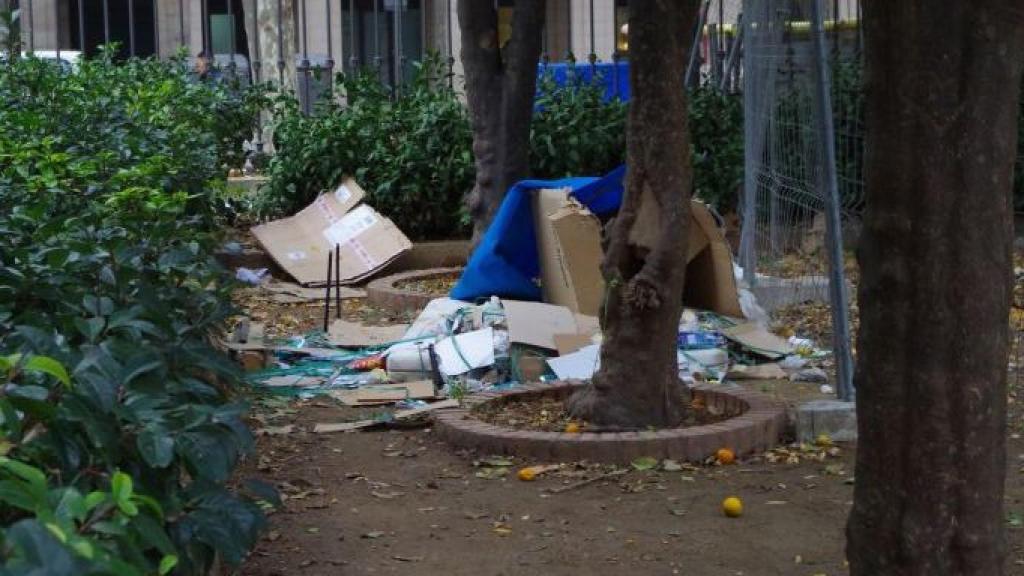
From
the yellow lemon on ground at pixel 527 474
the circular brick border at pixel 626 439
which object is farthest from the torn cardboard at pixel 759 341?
the yellow lemon on ground at pixel 527 474

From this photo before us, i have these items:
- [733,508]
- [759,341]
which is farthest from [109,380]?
[759,341]

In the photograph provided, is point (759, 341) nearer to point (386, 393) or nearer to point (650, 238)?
point (386, 393)

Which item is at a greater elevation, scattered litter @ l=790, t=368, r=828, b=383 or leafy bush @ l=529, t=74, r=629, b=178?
leafy bush @ l=529, t=74, r=629, b=178

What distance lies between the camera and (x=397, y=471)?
6254 millimetres

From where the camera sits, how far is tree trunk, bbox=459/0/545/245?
10656 mm

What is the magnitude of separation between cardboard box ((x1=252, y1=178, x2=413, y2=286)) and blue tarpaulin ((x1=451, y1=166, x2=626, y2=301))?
2055mm

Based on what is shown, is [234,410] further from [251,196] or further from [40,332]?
[251,196]

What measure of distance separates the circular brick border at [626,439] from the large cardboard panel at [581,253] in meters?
2.15

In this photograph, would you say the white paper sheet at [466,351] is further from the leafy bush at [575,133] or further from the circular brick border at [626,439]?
the leafy bush at [575,133]

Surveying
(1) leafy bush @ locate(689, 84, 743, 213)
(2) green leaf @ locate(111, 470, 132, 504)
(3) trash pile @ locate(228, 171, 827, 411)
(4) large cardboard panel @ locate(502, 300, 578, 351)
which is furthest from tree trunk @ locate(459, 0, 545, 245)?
(2) green leaf @ locate(111, 470, 132, 504)

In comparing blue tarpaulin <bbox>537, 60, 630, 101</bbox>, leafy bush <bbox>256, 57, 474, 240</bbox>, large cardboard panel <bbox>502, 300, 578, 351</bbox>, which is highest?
blue tarpaulin <bbox>537, 60, 630, 101</bbox>

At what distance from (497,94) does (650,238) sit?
462cm

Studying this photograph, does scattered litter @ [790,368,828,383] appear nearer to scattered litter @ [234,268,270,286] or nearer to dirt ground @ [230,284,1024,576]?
dirt ground @ [230,284,1024,576]

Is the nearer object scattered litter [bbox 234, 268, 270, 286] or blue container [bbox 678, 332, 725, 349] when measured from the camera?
scattered litter [bbox 234, 268, 270, 286]
